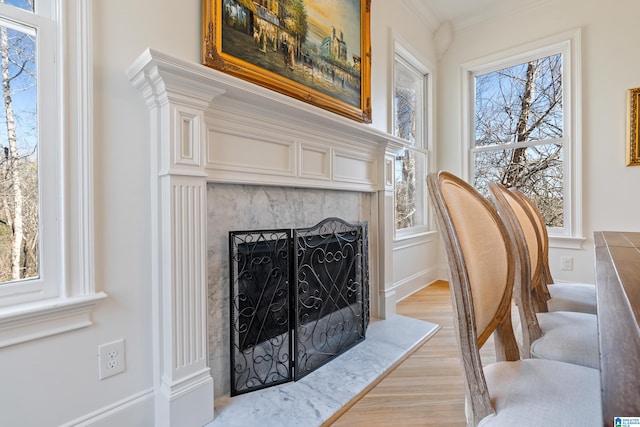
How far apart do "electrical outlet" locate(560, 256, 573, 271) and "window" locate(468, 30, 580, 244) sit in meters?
0.23

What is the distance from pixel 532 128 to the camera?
3.19m

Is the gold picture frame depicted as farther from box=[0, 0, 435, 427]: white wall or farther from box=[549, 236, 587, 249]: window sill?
box=[0, 0, 435, 427]: white wall

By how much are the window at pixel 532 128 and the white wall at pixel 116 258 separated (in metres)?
3.27

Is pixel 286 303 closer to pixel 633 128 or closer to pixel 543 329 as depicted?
pixel 543 329

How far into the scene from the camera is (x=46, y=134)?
3.60ft

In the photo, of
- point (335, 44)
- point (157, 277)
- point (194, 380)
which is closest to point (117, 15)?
point (157, 277)

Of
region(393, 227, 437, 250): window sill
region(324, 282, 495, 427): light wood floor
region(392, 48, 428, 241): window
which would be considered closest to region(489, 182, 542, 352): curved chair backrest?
region(324, 282, 495, 427): light wood floor

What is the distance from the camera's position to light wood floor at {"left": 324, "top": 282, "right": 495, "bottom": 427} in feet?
4.58

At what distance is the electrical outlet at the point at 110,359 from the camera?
1.18 m

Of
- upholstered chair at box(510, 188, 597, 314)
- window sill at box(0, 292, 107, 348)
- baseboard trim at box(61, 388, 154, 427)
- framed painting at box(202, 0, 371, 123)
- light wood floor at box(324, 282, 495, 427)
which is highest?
framed painting at box(202, 0, 371, 123)

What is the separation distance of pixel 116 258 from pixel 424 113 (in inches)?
135

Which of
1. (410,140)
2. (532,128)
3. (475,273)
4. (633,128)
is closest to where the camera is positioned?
(475,273)

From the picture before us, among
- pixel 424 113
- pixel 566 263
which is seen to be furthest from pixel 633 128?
pixel 424 113

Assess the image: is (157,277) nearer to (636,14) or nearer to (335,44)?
(335,44)
